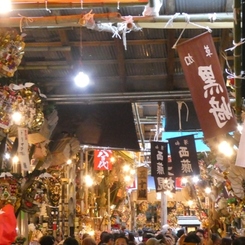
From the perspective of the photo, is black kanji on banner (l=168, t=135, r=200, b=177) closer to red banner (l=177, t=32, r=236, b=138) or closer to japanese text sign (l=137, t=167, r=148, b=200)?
red banner (l=177, t=32, r=236, b=138)

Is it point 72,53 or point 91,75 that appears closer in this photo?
point 72,53

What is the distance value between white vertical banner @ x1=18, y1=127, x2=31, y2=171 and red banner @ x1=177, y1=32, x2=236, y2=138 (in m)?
3.37

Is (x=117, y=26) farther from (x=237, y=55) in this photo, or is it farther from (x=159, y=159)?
(x=159, y=159)

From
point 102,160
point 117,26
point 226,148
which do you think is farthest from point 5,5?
point 102,160

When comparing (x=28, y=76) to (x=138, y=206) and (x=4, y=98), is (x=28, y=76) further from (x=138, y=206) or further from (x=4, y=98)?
(x=138, y=206)

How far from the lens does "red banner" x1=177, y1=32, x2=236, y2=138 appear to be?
6.96m

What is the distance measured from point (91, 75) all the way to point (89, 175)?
853cm

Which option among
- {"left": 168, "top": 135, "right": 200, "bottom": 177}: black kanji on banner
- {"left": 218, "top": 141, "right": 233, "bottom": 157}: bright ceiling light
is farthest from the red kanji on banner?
{"left": 218, "top": 141, "right": 233, "bottom": 157}: bright ceiling light

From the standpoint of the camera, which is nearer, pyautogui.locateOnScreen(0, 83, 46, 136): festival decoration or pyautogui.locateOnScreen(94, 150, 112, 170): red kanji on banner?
pyautogui.locateOnScreen(0, 83, 46, 136): festival decoration

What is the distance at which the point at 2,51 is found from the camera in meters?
7.81

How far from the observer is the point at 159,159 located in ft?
45.4

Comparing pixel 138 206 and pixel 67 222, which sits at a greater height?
pixel 138 206

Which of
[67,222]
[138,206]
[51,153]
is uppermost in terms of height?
[138,206]

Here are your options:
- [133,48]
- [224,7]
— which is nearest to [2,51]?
[133,48]
